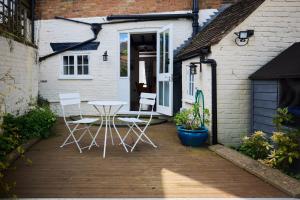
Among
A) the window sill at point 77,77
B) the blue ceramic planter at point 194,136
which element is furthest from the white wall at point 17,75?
the blue ceramic planter at point 194,136

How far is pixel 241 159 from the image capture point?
196 inches

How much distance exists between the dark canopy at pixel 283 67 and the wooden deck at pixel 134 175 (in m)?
1.61

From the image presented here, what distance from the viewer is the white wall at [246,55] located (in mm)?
6160

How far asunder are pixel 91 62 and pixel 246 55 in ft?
18.1

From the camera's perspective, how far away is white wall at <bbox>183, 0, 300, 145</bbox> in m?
6.16

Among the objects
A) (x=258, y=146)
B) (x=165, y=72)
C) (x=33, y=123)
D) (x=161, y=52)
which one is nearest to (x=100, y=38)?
(x=161, y=52)

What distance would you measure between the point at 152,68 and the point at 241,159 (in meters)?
14.4

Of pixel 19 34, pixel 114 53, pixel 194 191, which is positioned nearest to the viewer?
pixel 194 191

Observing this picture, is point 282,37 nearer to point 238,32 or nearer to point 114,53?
point 238,32

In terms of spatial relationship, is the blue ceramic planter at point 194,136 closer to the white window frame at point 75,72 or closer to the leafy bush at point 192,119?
the leafy bush at point 192,119

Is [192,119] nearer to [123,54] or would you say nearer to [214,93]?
[214,93]

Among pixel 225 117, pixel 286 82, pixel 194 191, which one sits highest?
pixel 286 82

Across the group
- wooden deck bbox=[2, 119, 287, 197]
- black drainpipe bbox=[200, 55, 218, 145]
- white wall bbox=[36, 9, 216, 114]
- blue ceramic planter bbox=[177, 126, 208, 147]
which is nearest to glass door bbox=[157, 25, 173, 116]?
white wall bbox=[36, 9, 216, 114]

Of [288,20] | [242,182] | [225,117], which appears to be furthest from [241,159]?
[288,20]
